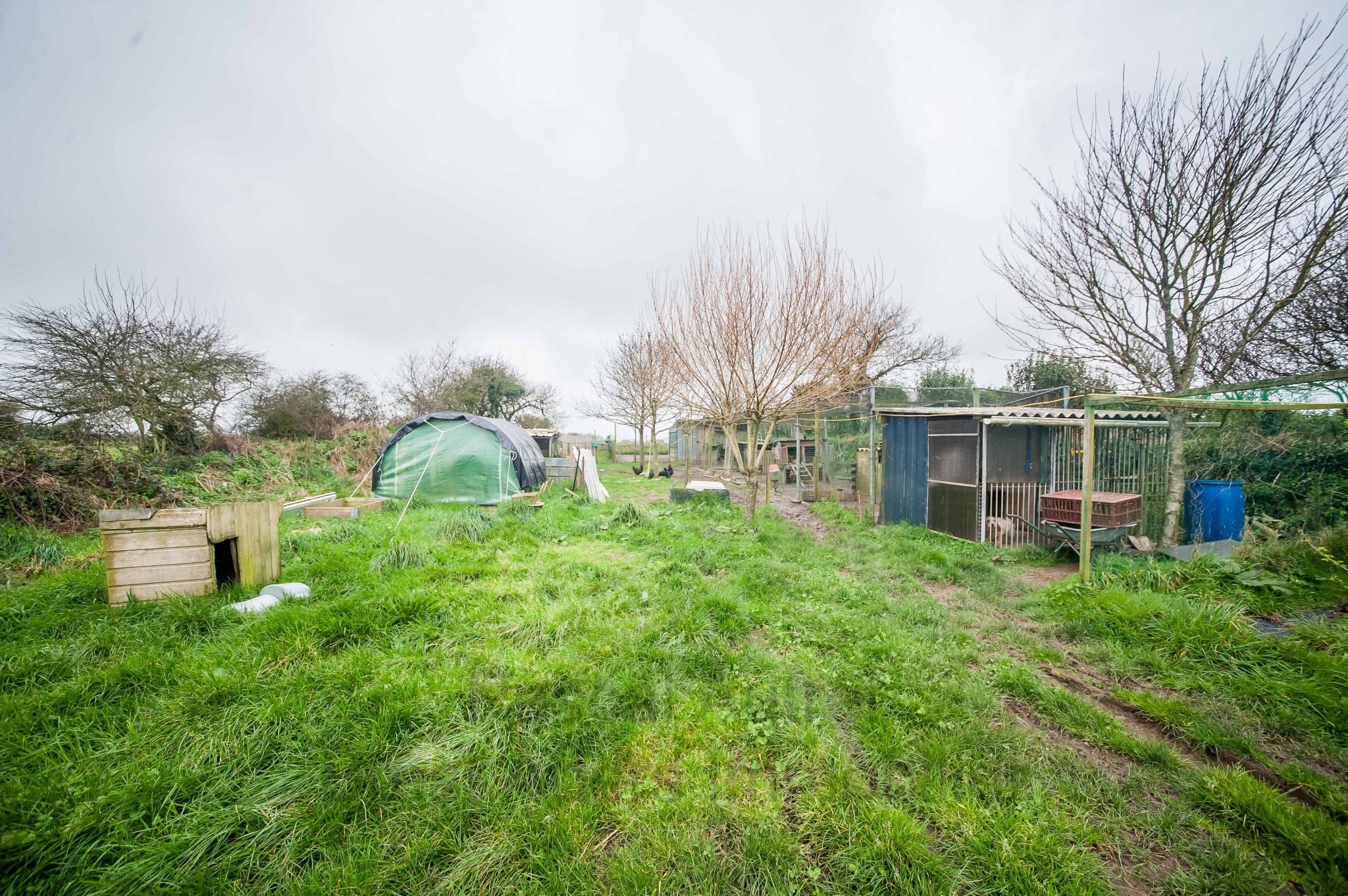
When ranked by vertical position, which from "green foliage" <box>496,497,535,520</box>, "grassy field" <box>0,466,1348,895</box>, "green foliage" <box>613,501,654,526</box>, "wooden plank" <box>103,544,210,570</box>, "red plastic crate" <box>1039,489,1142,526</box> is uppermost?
"wooden plank" <box>103,544,210,570</box>

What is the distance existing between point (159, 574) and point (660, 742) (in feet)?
14.0

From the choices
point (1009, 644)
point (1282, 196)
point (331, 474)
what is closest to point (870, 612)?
point (1009, 644)

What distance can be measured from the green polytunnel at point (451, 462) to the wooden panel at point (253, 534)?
459 centimetres

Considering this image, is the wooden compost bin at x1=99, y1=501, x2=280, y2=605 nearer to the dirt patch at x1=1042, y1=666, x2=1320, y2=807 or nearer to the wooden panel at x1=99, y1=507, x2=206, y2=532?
the wooden panel at x1=99, y1=507, x2=206, y2=532

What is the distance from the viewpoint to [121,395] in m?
8.89

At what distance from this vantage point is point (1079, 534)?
5652 millimetres

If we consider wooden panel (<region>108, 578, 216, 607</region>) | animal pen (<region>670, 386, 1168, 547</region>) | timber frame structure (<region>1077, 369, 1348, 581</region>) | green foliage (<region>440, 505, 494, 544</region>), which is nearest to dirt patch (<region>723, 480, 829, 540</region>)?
animal pen (<region>670, 386, 1168, 547</region>)

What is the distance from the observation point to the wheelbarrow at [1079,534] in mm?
5441

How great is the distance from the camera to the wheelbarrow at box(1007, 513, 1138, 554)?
544 centimetres

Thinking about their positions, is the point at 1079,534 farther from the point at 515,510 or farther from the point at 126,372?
the point at 126,372

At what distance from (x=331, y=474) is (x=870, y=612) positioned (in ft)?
46.3

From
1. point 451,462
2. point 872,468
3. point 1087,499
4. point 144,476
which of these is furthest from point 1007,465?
point 144,476

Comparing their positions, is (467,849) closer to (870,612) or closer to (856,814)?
(856,814)

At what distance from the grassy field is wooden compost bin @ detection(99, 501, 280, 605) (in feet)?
0.77
